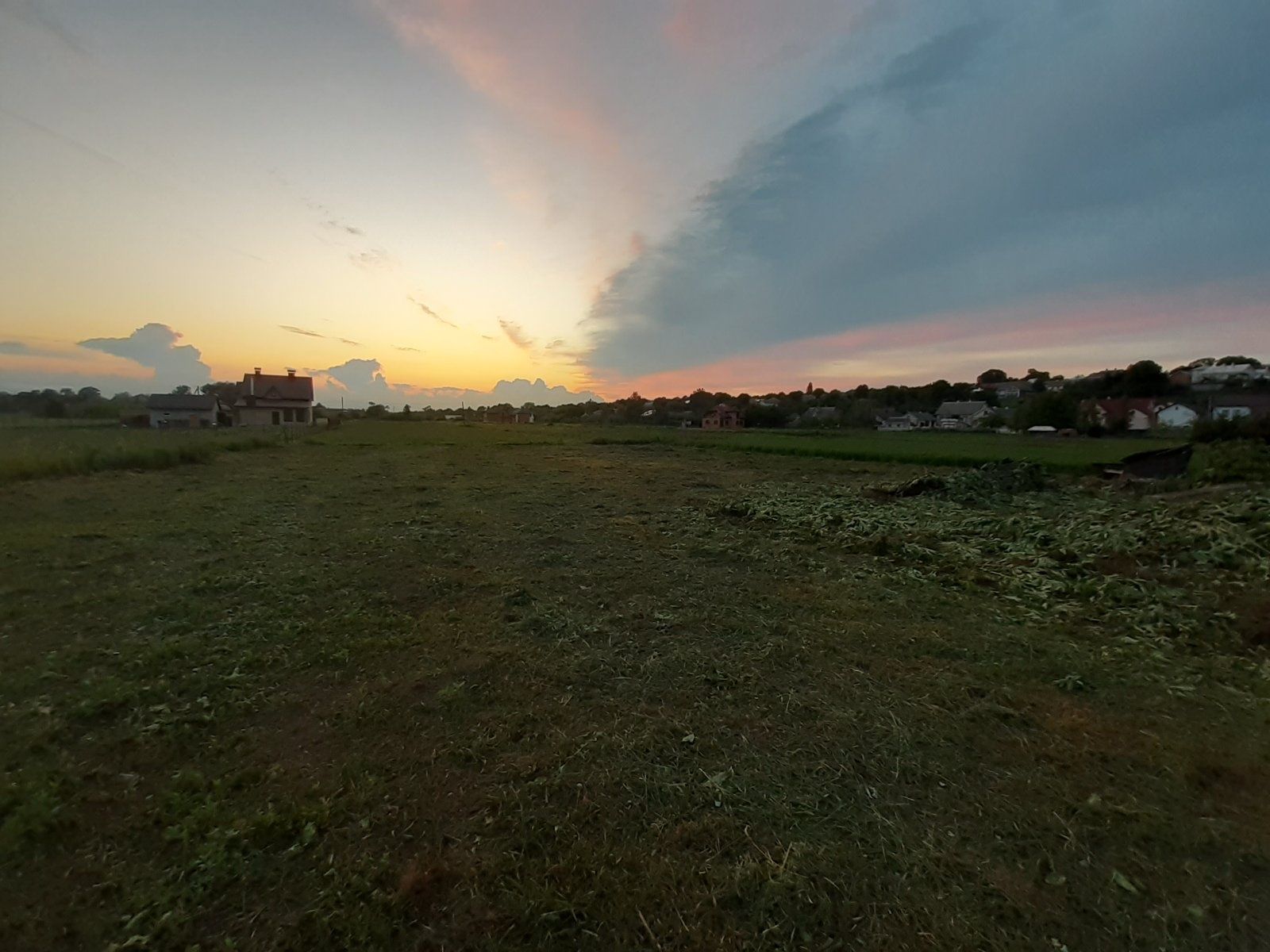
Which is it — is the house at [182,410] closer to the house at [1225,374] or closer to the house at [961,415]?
the house at [961,415]

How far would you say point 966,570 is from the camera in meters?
7.78

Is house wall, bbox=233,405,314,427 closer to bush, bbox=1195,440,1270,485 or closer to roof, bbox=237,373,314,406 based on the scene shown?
roof, bbox=237,373,314,406

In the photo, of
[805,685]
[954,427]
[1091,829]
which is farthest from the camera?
[954,427]

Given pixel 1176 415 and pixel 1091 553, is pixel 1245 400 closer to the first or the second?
pixel 1176 415

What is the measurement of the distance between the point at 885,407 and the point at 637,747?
98545mm

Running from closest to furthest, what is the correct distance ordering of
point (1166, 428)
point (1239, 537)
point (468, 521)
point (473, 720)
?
1. point (473, 720)
2. point (1239, 537)
3. point (468, 521)
4. point (1166, 428)

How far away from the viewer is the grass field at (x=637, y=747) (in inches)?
92.8

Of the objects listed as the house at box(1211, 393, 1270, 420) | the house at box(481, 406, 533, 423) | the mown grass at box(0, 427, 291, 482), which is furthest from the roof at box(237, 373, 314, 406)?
the house at box(1211, 393, 1270, 420)

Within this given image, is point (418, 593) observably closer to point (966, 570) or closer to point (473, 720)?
point (473, 720)

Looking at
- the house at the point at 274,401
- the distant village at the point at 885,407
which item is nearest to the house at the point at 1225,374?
the distant village at the point at 885,407

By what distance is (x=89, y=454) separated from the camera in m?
16.6

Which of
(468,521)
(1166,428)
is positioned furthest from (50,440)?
(1166,428)

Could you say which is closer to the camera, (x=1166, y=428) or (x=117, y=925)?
(x=117, y=925)

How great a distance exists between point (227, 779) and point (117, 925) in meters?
0.95
